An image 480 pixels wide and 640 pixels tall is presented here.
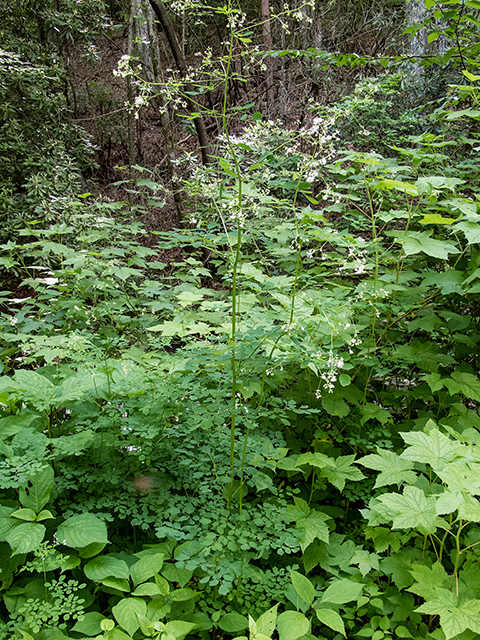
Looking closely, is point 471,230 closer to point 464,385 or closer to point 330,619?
point 464,385

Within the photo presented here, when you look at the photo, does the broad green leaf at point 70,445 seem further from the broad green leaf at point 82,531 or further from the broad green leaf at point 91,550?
the broad green leaf at point 91,550

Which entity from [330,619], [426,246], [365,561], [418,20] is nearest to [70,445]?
[330,619]

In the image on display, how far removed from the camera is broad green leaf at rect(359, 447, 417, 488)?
1.55 metres

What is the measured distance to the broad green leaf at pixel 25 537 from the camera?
1286 millimetres

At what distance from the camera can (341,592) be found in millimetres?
1475

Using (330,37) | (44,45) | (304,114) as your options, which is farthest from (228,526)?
(330,37)

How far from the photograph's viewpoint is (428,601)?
4.32ft

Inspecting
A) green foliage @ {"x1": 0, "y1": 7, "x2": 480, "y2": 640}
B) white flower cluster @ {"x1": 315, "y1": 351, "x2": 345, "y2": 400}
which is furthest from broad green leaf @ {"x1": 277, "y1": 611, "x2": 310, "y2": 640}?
white flower cluster @ {"x1": 315, "y1": 351, "x2": 345, "y2": 400}

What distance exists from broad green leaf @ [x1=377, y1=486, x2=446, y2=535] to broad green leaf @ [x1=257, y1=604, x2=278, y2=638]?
19.2 inches

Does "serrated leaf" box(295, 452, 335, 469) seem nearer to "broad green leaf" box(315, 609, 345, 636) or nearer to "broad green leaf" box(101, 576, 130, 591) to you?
"broad green leaf" box(315, 609, 345, 636)

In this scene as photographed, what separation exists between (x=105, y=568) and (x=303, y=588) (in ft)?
2.32

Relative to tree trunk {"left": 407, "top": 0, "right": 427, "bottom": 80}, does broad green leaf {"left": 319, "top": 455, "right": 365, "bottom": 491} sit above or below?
below

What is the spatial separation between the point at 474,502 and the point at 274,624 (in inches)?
29.1

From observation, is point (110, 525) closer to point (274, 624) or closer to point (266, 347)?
point (274, 624)
